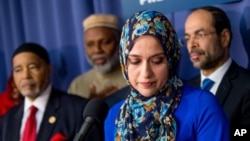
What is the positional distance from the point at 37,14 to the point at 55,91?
771 millimetres

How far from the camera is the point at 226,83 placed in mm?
1926

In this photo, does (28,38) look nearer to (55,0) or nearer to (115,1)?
(55,0)

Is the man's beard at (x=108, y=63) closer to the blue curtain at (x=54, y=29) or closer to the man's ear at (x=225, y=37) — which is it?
the blue curtain at (x=54, y=29)

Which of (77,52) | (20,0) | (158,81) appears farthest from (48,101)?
(158,81)

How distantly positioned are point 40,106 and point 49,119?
0.12 m

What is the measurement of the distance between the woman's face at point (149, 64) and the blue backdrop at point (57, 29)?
102 cm

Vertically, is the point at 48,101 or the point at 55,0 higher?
the point at 55,0

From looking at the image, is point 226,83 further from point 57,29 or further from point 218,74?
point 57,29

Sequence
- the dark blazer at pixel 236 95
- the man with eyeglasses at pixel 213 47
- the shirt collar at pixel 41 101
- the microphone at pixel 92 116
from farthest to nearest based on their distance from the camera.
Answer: the shirt collar at pixel 41 101
the man with eyeglasses at pixel 213 47
the dark blazer at pixel 236 95
the microphone at pixel 92 116

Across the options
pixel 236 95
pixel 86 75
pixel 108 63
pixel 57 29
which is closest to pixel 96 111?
pixel 236 95

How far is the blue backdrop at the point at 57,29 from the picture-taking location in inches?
103

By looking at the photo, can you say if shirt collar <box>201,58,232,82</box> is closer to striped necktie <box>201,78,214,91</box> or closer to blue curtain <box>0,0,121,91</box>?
striped necktie <box>201,78,214,91</box>

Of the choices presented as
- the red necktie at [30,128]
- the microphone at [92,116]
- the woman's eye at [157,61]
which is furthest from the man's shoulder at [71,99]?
the woman's eye at [157,61]

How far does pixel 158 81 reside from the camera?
4.25 feet
